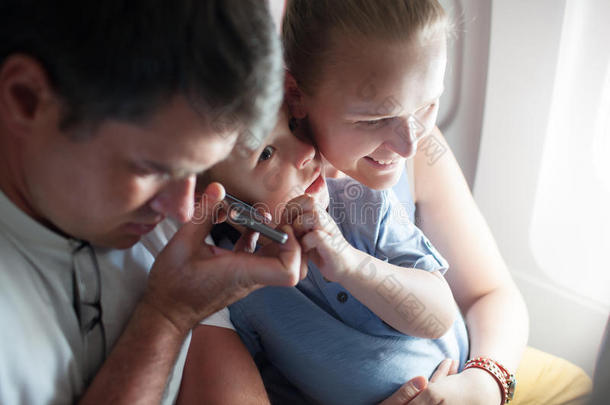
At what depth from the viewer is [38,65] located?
1.84 ft

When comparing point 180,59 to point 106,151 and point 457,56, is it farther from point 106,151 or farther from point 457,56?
point 457,56

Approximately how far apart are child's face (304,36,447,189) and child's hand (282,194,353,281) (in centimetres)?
17

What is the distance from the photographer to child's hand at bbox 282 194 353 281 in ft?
2.64

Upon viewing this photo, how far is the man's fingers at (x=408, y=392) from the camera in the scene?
0.91m

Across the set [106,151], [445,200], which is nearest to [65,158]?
[106,151]

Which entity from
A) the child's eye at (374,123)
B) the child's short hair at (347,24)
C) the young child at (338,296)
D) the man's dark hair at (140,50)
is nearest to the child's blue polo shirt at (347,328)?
the young child at (338,296)

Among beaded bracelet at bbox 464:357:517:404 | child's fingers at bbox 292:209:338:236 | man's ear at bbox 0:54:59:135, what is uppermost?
man's ear at bbox 0:54:59:135

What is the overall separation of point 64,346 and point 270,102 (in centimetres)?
43

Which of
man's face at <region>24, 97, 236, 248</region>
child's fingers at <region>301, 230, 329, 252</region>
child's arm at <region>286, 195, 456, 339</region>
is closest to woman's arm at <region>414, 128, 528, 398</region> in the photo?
child's arm at <region>286, 195, 456, 339</region>

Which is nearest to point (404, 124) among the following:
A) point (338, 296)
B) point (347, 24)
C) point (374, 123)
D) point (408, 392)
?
point (374, 123)

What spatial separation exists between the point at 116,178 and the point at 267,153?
0.29 m

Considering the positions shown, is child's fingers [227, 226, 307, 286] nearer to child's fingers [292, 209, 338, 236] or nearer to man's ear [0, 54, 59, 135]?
child's fingers [292, 209, 338, 236]

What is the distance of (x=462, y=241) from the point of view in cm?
Answer: 120

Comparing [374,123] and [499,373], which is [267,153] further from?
[499,373]
